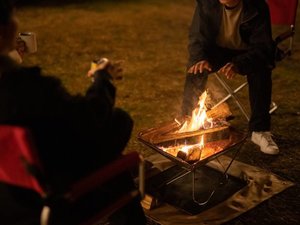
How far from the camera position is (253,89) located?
3475mm

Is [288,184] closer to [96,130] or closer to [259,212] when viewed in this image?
[259,212]

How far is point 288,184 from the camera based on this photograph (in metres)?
3.04

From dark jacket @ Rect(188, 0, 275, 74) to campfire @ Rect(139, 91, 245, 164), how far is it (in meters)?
0.56

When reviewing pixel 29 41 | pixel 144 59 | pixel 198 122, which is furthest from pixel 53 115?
pixel 144 59

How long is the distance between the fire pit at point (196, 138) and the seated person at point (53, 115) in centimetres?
75

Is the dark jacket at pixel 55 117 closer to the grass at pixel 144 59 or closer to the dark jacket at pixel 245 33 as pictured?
the grass at pixel 144 59

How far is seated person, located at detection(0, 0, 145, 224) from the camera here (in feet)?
5.53

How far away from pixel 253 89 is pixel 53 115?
2115mm

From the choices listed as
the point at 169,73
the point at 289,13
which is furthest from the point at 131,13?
the point at 289,13

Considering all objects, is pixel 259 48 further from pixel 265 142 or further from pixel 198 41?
pixel 265 142

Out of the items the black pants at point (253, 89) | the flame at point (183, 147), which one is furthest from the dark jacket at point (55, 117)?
the black pants at point (253, 89)

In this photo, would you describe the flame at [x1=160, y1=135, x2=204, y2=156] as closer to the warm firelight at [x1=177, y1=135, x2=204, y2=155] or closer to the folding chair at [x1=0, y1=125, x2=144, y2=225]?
the warm firelight at [x1=177, y1=135, x2=204, y2=155]

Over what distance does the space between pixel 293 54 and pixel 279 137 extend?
2.42m

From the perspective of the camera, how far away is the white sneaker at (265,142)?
11.2 feet
